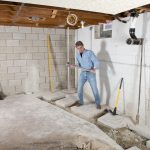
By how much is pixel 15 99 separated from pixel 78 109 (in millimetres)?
1802

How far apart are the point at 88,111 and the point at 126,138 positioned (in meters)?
1.11

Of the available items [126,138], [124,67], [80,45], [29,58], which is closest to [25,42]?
[29,58]

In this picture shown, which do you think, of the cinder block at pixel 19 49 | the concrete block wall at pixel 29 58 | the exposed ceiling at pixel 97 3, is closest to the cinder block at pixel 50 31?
the concrete block wall at pixel 29 58

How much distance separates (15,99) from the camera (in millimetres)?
5023

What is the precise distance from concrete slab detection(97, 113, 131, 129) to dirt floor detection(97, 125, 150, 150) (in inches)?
3.0

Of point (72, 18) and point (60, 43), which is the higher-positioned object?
point (72, 18)

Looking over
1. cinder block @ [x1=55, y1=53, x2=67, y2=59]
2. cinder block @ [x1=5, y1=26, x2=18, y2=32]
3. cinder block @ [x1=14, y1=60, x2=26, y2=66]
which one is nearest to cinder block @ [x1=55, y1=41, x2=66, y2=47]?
cinder block @ [x1=55, y1=53, x2=67, y2=59]

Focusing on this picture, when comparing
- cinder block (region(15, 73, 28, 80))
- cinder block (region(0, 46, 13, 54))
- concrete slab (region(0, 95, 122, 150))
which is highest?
cinder block (region(0, 46, 13, 54))

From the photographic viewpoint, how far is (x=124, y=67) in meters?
3.87

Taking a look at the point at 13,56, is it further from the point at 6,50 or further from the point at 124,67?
the point at 124,67

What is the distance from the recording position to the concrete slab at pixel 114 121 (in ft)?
11.2

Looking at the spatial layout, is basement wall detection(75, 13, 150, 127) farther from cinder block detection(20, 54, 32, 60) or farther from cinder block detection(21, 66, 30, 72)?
cinder block detection(21, 66, 30, 72)

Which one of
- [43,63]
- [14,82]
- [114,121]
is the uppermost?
[43,63]

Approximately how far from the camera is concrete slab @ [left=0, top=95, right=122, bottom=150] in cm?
283
